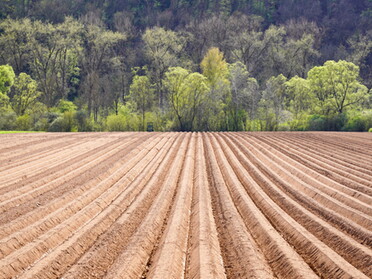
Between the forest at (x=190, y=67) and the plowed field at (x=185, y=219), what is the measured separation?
26043mm

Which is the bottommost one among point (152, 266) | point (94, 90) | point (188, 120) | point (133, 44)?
point (152, 266)

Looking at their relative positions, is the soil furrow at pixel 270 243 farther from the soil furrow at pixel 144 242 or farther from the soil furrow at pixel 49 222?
the soil furrow at pixel 49 222

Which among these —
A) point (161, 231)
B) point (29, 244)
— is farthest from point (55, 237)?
point (161, 231)

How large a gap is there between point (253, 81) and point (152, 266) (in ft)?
119

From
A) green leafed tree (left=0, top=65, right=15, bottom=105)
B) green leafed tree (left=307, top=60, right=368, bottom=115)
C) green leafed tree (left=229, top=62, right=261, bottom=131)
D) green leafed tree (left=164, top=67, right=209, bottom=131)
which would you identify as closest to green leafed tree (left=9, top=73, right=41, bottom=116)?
green leafed tree (left=0, top=65, right=15, bottom=105)

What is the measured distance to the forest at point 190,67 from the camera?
121ft

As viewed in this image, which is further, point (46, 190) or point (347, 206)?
point (46, 190)

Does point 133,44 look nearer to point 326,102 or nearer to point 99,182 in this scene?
point 326,102

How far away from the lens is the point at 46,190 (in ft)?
29.0

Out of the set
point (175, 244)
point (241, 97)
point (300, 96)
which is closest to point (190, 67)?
point (241, 97)

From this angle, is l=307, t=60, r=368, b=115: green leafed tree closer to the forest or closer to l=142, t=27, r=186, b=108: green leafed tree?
the forest

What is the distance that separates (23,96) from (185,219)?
131 ft

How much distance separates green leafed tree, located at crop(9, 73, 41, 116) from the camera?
132 feet

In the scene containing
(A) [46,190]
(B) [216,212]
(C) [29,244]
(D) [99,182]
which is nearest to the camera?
(C) [29,244]
